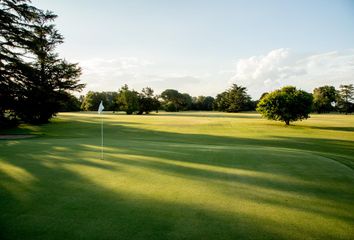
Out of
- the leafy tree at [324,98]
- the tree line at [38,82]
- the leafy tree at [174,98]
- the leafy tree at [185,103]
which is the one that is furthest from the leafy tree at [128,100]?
the leafy tree at [324,98]

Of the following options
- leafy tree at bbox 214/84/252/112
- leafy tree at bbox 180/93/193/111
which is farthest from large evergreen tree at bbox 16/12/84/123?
leafy tree at bbox 180/93/193/111

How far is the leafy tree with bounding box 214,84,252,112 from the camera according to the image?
356 ft

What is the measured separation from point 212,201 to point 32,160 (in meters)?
8.01

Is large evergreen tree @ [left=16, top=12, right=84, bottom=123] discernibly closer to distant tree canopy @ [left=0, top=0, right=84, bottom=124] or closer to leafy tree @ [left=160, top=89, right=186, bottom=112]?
distant tree canopy @ [left=0, top=0, right=84, bottom=124]

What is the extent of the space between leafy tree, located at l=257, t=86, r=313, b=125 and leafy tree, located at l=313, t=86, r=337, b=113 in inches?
2745

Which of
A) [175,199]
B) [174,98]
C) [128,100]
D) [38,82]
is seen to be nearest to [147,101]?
[128,100]

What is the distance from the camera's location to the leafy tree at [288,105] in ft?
112

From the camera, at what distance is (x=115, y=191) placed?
638cm

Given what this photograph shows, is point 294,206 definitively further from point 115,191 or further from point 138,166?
point 138,166

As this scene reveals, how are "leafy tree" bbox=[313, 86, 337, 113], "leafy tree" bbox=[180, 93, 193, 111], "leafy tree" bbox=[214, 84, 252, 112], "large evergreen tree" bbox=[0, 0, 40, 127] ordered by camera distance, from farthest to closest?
"leafy tree" bbox=[180, 93, 193, 111] < "leafy tree" bbox=[214, 84, 252, 112] < "leafy tree" bbox=[313, 86, 337, 113] < "large evergreen tree" bbox=[0, 0, 40, 127]

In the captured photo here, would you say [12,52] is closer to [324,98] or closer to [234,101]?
[234,101]

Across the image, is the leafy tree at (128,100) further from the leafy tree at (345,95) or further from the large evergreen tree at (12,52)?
the leafy tree at (345,95)

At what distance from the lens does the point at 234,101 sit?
11044 centimetres

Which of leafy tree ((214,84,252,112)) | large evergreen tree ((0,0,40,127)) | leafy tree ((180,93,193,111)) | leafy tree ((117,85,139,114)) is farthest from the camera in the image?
leafy tree ((180,93,193,111))
